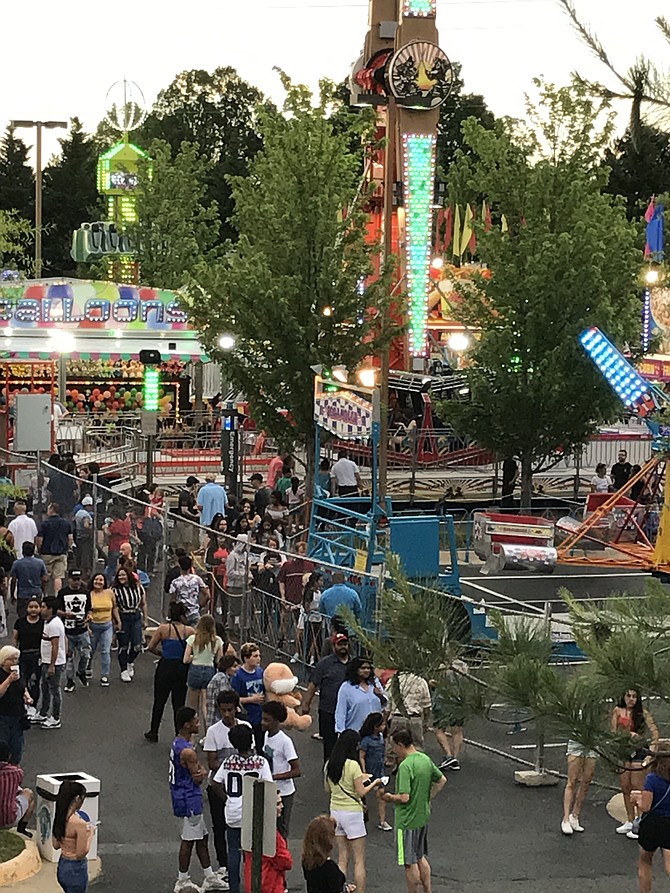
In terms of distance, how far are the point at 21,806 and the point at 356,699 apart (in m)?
2.74

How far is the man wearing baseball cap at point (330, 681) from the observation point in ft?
42.9

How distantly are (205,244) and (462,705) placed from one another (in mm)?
59729

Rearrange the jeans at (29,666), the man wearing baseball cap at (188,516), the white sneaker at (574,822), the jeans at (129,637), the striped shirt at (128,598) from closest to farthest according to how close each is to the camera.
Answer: the white sneaker at (574,822), the jeans at (29,666), the striped shirt at (128,598), the jeans at (129,637), the man wearing baseball cap at (188,516)

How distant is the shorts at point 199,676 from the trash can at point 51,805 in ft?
9.09

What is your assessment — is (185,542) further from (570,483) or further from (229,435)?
(570,483)

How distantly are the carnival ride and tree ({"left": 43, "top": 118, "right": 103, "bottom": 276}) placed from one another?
2679 inches

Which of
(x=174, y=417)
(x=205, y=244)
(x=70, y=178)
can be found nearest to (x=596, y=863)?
(x=174, y=417)

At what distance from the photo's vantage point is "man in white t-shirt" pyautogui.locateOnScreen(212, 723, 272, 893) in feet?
34.2

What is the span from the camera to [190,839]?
11148 millimetres

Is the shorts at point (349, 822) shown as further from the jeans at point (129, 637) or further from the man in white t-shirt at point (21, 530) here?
the man in white t-shirt at point (21, 530)

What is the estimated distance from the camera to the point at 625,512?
22.1 metres

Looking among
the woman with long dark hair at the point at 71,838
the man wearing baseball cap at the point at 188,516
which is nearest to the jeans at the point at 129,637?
the man wearing baseball cap at the point at 188,516

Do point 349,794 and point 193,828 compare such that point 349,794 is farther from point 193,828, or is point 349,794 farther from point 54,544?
point 54,544

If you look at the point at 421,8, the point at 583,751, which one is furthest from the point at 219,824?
the point at 421,8
